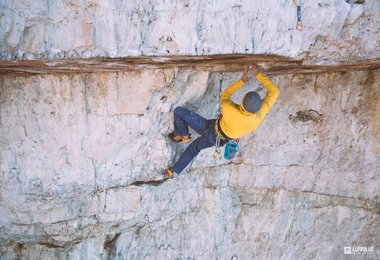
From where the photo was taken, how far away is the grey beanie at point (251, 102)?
377cm

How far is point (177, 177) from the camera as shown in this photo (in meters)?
5.35

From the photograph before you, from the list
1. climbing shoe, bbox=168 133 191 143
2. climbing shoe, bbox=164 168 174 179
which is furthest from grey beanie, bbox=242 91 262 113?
climbing shoe, bbox=164 168 174 179

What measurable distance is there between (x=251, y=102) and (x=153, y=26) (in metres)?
1.16

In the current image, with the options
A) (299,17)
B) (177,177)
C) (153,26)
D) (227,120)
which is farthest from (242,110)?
(177,177)

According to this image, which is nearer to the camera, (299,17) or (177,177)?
(299,17)

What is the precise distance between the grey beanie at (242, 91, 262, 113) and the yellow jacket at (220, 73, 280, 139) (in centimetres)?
6

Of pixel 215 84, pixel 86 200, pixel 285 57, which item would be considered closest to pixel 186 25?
pixel 285 57

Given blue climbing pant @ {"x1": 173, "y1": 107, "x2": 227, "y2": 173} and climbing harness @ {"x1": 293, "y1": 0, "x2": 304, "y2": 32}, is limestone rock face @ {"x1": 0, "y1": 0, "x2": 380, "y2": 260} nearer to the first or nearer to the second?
climbing harness @ {"x1": 293, "y1": 0, "x2": 304, "y2": 32}

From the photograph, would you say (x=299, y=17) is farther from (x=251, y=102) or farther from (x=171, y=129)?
(x=171, y=129)

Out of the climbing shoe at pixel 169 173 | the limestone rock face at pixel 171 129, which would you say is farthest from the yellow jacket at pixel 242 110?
the climbing shoe at pixel 169 173

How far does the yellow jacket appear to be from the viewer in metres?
3.95

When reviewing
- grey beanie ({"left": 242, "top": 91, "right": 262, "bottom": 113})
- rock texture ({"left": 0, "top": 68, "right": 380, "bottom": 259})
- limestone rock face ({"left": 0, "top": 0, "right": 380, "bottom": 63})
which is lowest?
rock texture ({"left": 0, "top": 68, "right": 380, "bottom": 259})

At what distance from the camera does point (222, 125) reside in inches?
167

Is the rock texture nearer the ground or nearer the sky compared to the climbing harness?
nearer the ground
